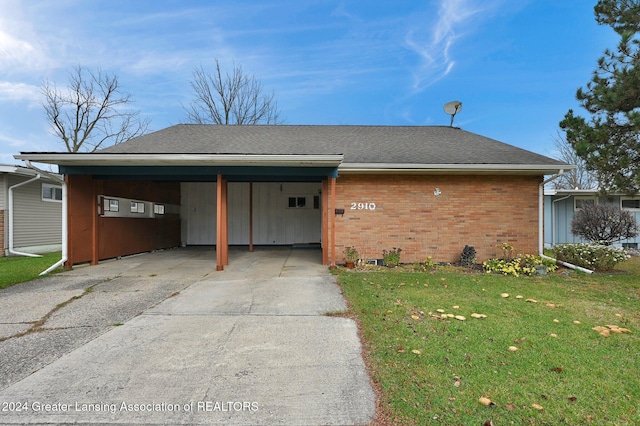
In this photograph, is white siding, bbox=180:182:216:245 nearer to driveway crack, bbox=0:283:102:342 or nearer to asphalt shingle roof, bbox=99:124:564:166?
asphalt shingle roof, bbox=99:124:564:166

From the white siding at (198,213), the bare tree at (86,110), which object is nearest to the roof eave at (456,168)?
the white siding at (198,213)

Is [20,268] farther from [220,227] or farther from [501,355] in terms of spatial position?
[501,355]

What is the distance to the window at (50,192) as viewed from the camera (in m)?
11.8

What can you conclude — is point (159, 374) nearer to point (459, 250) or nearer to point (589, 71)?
point (459, 250)

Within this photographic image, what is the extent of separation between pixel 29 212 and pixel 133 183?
4.43 metres

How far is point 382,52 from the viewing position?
16.2 m

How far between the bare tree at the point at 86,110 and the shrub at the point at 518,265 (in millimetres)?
24801

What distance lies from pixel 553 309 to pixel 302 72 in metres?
17.5

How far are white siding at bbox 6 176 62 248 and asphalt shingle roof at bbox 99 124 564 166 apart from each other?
14.8 ft

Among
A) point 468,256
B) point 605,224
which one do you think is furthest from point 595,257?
point 605,224

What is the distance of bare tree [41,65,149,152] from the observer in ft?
68.6

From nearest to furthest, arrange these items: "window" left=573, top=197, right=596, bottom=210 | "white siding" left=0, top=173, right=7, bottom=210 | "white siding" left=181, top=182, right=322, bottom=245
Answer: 1. "white siding" left=0, top=173, right=7, bottom=210
2. "window" left=573, top=197, right=596, bottom=210
3. "white siding" left=181, top=182, right=322, bottom=245

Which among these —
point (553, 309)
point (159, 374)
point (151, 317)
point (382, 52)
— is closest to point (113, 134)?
point (382, 52)

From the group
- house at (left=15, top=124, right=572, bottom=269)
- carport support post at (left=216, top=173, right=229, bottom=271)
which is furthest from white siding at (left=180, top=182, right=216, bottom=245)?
carport support post at (left=216, top=173, right=229, bottom=271)
